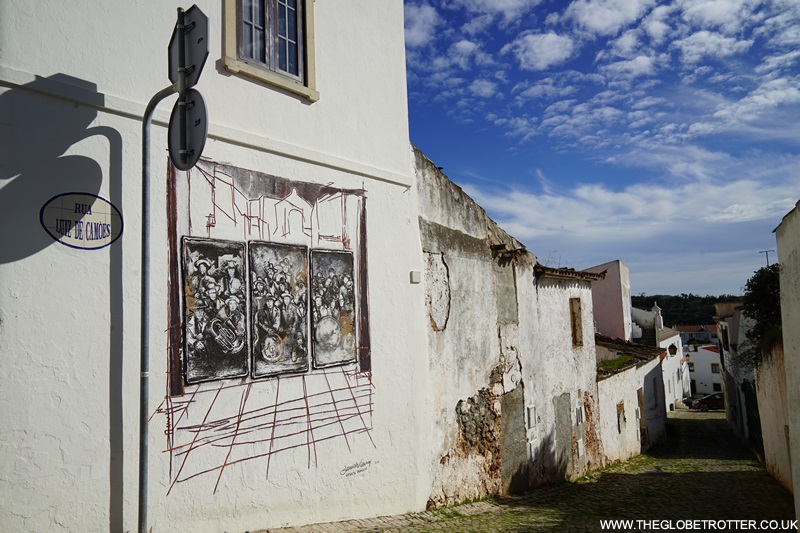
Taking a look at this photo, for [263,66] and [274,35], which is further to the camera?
[274,35]

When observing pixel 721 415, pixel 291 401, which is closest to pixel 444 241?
pixel 291 401

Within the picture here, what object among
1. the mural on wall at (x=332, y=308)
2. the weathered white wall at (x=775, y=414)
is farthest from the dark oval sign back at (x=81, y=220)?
the weathered white wall at (x=775, y=414)

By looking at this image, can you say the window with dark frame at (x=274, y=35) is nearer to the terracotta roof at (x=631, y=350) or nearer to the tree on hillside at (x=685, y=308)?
the terracotta roof at (x=631, y=350)

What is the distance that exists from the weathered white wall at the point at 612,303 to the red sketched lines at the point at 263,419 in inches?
896

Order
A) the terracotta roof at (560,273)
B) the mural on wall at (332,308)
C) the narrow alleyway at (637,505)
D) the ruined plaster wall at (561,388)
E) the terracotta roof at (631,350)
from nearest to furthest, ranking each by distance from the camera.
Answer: the mural on wall at (332,308) < the narrow alleyway at (637,505) < the ruined plaster wall at (561,388) < the terracotta roof at (560,273) < the terracotta roof at (631,350)

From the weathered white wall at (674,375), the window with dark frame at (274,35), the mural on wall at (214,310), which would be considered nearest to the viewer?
the mural on wall at (214,310)

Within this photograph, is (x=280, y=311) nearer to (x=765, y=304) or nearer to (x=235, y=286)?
(x=235, y=286)

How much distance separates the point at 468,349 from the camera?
8750mm

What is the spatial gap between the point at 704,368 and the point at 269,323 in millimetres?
55316

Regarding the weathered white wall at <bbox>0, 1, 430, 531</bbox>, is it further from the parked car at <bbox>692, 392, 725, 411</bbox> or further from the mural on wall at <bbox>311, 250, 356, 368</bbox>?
the parked car at <bbox>692, 392, 725, 411</bbox>

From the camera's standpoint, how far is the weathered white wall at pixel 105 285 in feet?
13.0
